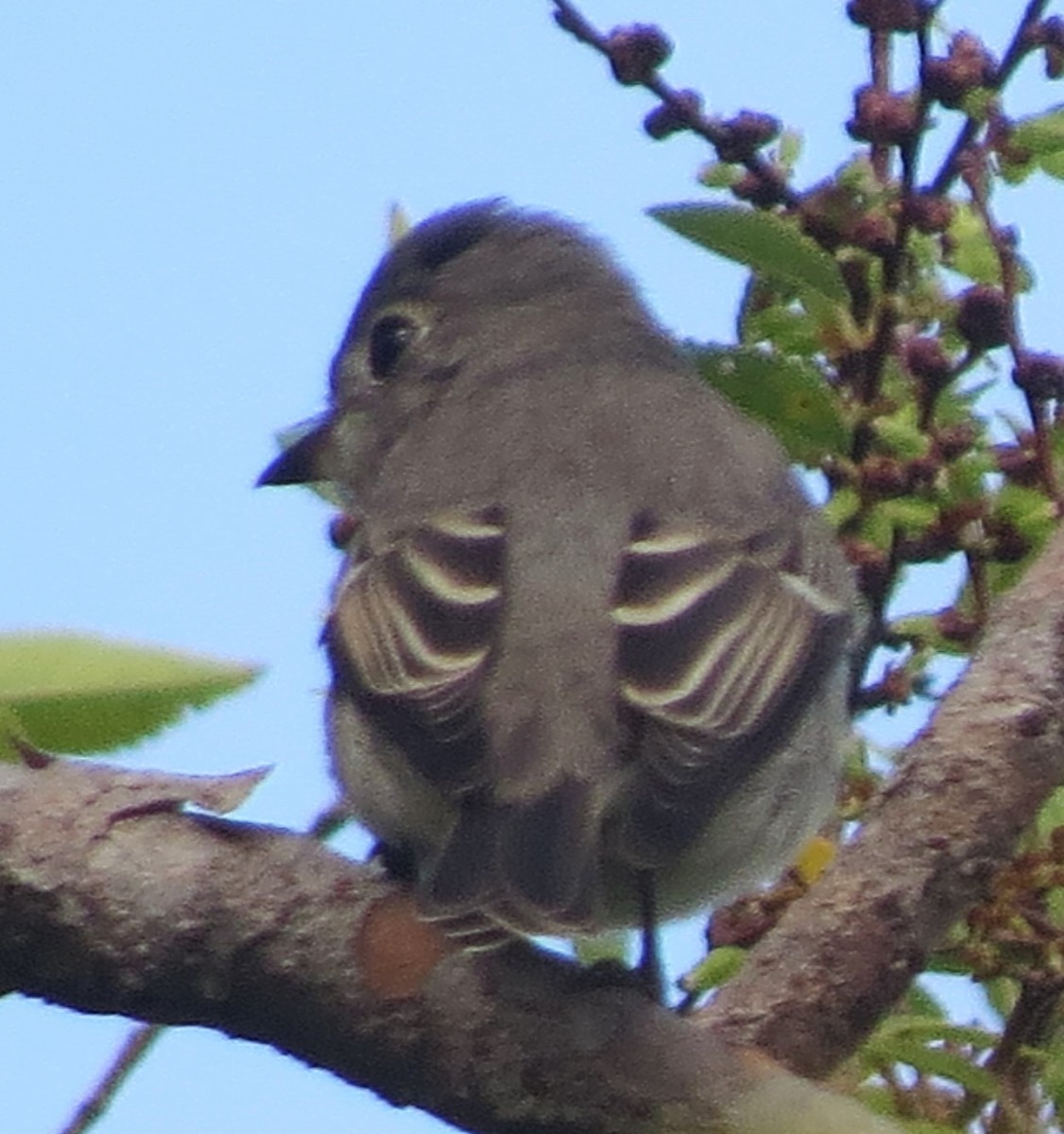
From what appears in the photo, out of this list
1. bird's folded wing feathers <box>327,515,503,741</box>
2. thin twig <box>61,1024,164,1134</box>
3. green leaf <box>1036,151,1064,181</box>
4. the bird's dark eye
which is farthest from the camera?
the bird's dark eye

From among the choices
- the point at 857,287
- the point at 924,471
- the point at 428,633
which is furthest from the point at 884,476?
the point at 428,633

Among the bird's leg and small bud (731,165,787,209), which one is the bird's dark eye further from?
the bird's leg

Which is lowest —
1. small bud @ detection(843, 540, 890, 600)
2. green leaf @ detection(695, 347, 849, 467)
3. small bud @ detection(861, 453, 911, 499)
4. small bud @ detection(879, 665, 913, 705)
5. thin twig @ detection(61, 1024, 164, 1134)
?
thin twig @ detection(61, 1024, 164, 1134)

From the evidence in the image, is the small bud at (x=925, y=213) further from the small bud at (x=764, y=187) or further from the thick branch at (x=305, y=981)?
the thick branch at (x=305, y=981)

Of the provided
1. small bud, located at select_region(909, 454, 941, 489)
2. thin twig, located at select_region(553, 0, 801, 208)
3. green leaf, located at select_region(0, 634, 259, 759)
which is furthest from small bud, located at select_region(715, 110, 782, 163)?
green leaf, located at select_region(0, 634, 259, 759)

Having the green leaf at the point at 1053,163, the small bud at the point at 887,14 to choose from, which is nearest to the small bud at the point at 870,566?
the green leaf at the point at 1053,163

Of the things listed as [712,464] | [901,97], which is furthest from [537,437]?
[901,97]

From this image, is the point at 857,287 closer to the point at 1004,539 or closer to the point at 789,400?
the point at 789,400
